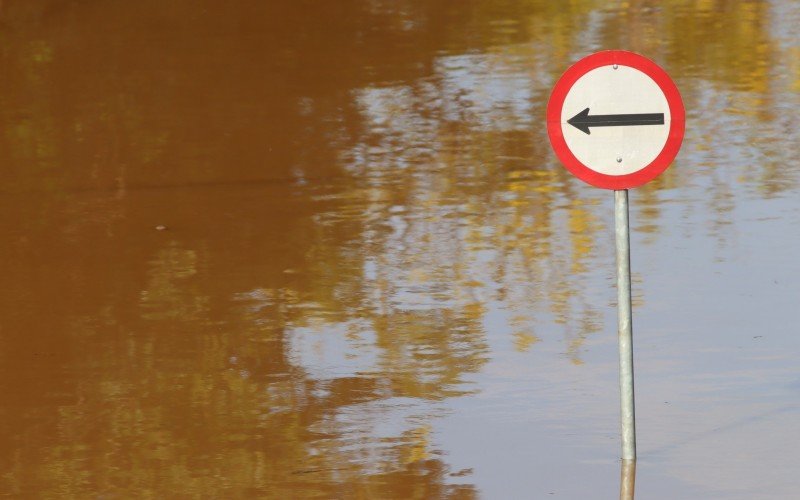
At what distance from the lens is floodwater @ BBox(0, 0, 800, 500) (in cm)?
571

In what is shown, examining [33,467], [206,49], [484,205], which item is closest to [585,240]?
[484,205]

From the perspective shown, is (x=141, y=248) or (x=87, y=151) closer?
(x=141, y=248)

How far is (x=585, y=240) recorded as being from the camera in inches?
328

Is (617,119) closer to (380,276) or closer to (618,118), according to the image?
(618,118)

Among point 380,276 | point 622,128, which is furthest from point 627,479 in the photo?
point 380,276

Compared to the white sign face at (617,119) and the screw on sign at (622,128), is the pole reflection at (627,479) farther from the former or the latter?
the white sign face at (617,119)

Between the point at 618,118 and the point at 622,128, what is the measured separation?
0.12ft

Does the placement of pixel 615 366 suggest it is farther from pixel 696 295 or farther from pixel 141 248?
pixel 141 248

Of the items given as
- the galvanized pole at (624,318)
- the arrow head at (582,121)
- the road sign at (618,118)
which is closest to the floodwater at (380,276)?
the galvanized pole at (624,318)

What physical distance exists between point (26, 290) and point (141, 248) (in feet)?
2.66

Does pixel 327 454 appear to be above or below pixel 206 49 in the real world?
below

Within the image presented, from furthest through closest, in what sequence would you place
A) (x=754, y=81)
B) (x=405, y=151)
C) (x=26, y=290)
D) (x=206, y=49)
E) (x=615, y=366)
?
(x=206, y=49) < (x=754, y=81) < (x=405, y=151) < (x=26, y=290) < (x=615, y=366)

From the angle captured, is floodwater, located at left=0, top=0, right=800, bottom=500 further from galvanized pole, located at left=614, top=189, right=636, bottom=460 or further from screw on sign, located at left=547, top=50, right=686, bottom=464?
screw on sign, located at left=547, top=50, right=686, bottom=464

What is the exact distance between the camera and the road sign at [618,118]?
535 cm
